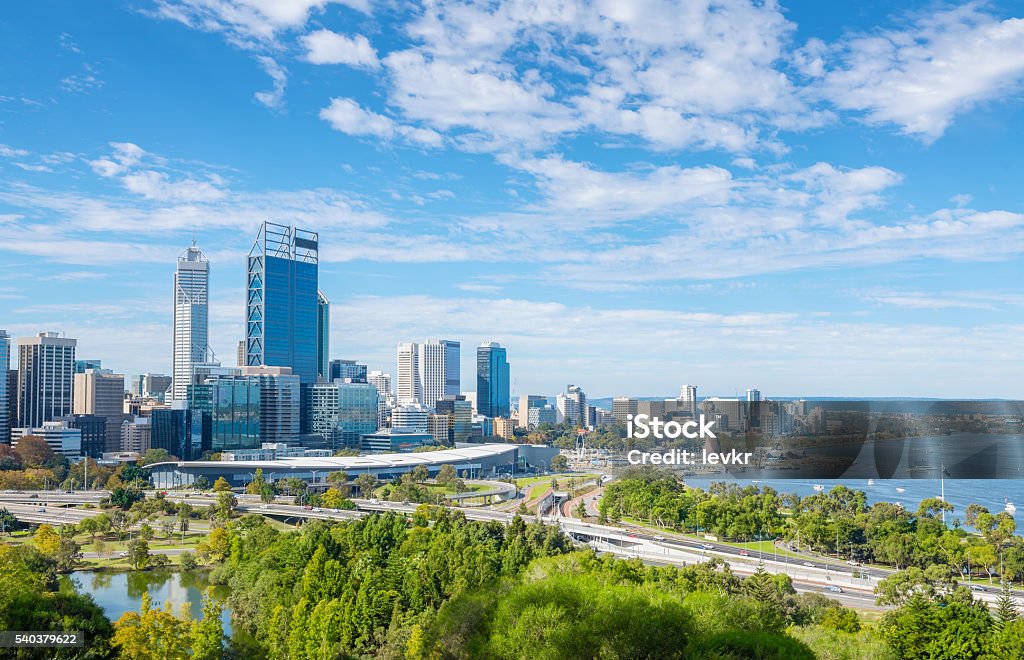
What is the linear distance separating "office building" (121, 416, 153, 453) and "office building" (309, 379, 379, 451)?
11.8 metres

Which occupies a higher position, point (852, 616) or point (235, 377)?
point (235, 377)

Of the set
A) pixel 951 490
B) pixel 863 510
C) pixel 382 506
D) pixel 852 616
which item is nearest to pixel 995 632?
pixel 852 616

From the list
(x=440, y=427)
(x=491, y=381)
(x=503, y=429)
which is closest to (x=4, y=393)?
(x=440, y=427)

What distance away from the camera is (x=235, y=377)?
59875 millimetres

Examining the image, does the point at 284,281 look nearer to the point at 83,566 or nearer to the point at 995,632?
the point at 83,566

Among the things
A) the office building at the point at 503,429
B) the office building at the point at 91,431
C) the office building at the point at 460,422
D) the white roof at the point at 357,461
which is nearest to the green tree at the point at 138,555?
the white roof at the point at 357,461

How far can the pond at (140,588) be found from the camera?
832 inches

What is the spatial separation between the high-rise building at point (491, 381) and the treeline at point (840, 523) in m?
72.1

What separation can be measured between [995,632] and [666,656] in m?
6.44

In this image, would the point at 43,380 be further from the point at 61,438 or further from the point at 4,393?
the point at 61,438

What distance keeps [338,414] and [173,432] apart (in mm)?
12040

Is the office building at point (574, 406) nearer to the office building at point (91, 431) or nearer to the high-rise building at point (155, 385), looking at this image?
the high-rise building at point (155, 385)

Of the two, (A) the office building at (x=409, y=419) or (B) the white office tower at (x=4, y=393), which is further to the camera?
(A) the office building at (x=409, y=419)

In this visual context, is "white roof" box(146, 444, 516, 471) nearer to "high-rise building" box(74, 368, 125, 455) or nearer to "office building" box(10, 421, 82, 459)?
"office building" box(10, 421, 82, 459)
